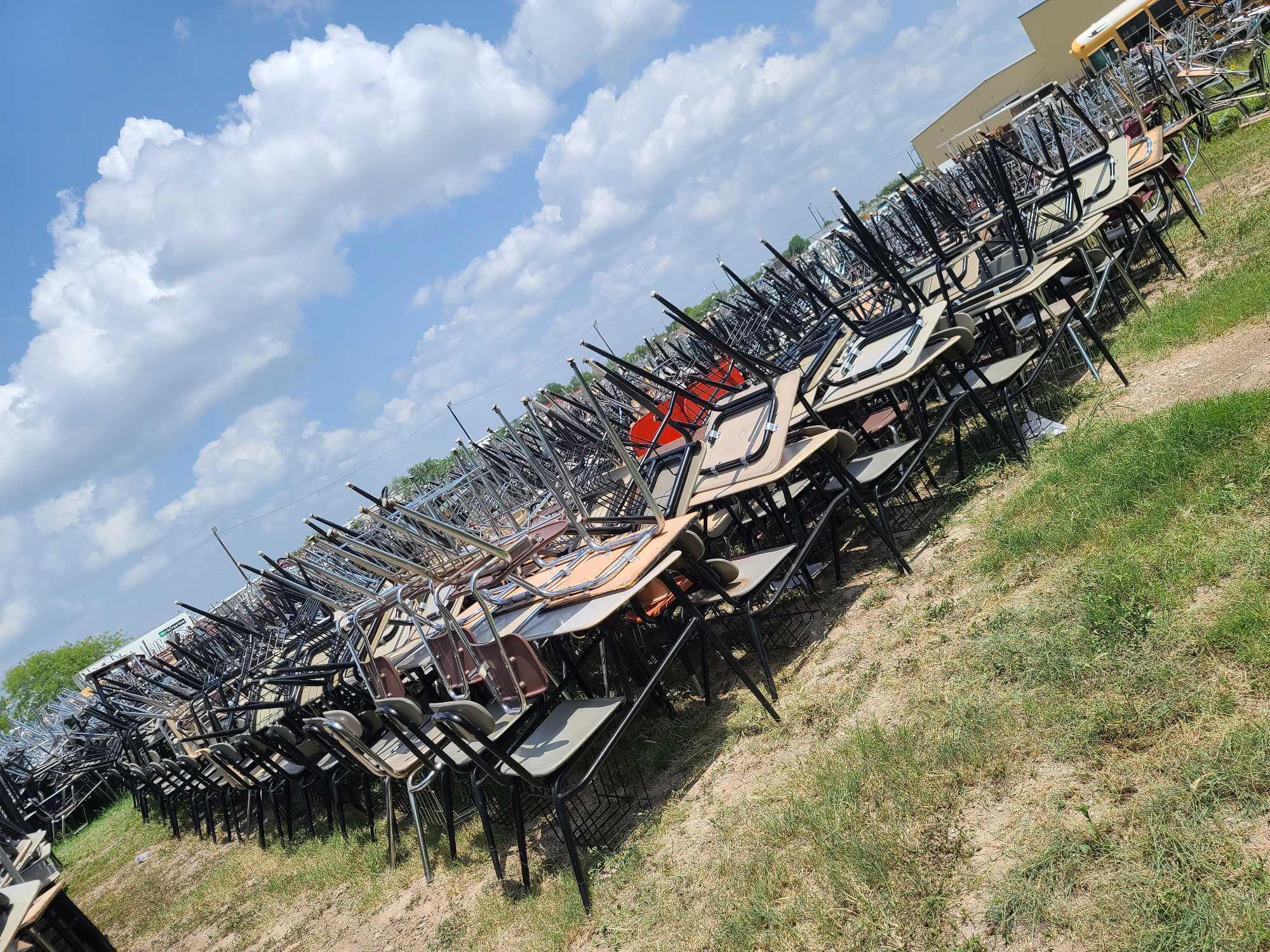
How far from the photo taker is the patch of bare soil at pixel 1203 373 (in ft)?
15.0

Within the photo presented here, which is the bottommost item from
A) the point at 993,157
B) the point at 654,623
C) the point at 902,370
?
the point at 654,623

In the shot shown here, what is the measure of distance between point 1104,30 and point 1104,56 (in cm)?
742

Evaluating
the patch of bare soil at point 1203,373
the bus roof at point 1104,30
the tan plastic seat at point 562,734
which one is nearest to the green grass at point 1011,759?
the patch of bare soil at point 1203,373

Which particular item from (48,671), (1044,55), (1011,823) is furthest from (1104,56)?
(48,671)

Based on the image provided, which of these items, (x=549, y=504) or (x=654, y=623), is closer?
(x=654, y=623)

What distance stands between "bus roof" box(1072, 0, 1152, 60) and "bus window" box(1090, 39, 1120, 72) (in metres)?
0.25

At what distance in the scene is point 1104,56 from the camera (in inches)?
566

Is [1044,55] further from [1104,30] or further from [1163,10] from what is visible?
[1104,30]

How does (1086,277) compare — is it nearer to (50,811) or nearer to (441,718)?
(441,718)

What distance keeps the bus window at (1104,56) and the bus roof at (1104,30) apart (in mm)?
251

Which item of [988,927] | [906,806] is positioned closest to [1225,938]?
[988,927]

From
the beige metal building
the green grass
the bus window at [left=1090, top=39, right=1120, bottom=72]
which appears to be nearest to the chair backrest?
the green grass

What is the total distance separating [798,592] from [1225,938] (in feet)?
12.5

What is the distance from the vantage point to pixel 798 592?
5.60 meters
